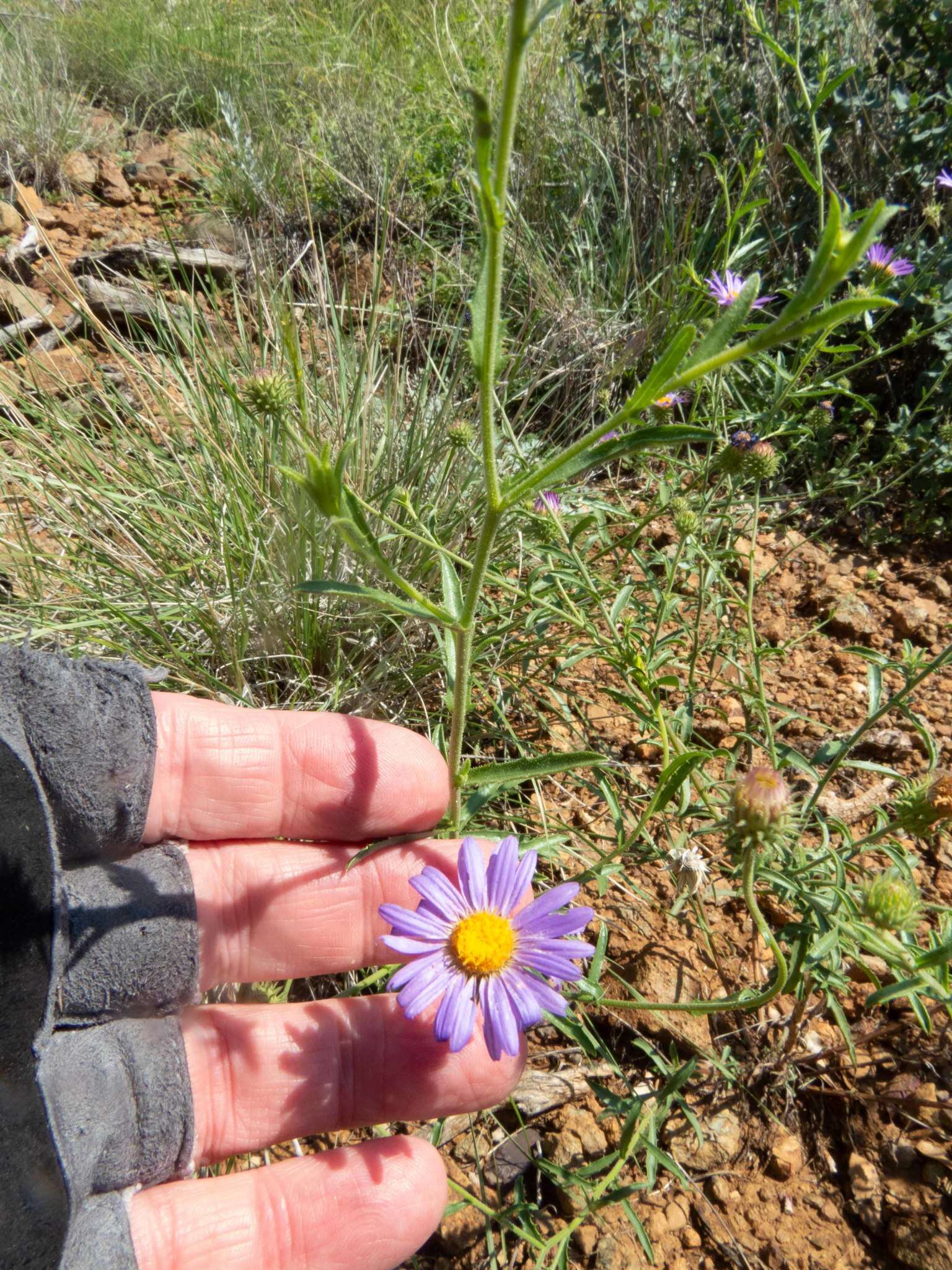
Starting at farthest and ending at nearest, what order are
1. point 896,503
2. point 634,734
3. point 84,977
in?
point 896,503 < point 634,734 < point 84,977

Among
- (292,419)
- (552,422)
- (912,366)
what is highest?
(912,366)

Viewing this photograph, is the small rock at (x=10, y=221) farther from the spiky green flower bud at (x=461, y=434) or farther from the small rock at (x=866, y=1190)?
the small rock at (x=866, y=1190)

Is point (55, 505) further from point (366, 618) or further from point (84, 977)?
point (84, 977)

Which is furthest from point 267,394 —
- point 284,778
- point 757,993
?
point 757,993

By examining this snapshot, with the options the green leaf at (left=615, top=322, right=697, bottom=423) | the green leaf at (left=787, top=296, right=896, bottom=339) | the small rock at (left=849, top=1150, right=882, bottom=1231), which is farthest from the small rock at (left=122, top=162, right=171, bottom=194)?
the small rock at (left=849, top=1150, right=882, bottom=1231)

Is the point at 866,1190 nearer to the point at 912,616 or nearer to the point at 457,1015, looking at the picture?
the point at 457,1015

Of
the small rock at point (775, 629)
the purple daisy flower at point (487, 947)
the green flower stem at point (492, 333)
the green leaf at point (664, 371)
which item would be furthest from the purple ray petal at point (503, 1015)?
the small rock at point (775, 629)

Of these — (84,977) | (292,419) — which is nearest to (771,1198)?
(84,977)
